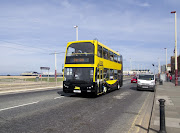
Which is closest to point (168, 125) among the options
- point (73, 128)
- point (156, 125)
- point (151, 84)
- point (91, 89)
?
point (156, 125)

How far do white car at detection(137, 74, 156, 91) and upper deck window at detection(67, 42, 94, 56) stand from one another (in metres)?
8.54

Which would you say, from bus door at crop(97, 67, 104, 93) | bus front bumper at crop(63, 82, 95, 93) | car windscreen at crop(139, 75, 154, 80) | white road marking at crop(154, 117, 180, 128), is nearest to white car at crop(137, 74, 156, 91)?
car windscreen at crop(139, 75, 154, 80)

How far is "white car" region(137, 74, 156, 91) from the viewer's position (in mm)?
18062

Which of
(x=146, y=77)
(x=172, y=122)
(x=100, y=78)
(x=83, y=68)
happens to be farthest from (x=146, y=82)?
(x=172, y=122)

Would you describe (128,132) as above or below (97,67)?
below

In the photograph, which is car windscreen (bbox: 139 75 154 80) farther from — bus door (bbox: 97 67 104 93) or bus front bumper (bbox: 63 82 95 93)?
bus front bumper (bbox: 63 82 95 93)

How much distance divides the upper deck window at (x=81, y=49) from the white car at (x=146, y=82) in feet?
28.0

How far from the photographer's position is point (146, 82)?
1823cm

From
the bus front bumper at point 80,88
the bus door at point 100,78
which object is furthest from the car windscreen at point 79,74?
the bus door at point 100,78

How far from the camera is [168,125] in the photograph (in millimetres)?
5500

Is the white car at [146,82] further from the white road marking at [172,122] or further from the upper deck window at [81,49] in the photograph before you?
the white road marking at [172,122]

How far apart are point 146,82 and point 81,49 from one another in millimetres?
8986

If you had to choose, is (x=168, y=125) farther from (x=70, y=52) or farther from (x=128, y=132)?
(x=70, y=52)

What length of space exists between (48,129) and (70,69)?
24.6 feet
